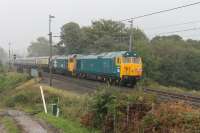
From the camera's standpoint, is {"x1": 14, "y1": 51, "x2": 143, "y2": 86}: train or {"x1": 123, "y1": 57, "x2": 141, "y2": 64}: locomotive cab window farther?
{"x1": 123, "y1": 57, "x2": 141, "y2": 64}: locomotive cab window

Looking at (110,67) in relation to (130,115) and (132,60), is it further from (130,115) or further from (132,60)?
(130,115)

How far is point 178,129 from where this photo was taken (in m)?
14.1

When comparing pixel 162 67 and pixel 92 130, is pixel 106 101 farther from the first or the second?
pixel 162 67

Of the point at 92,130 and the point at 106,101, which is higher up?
the point at 106,101

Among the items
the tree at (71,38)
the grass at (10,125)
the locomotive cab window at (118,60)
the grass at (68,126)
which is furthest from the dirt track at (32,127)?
the tree at (71,38)

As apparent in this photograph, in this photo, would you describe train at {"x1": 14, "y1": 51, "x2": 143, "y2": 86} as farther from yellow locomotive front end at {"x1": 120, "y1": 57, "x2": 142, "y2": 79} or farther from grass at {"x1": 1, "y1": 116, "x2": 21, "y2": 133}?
grass at {"x1": 1, "y1": 116, "x2": 21, "y2": 133}

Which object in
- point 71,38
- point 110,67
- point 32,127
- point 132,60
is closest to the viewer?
point 32,127

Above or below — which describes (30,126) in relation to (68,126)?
below

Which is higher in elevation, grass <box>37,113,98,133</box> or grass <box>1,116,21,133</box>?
grass <box>37,113,98,133</box>

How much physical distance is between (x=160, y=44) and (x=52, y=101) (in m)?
48.1

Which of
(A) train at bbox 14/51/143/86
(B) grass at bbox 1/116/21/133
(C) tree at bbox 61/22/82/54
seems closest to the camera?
(B) grass at bbox 1/116/21/133

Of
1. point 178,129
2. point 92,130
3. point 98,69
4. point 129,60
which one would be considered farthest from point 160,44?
point 178,129

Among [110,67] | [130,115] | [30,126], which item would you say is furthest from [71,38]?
[130,115]

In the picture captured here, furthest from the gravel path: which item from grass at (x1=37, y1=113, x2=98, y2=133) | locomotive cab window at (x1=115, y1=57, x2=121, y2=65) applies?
locomotive cab window at (x1=115, y1=57, x2=121, y2=65)
